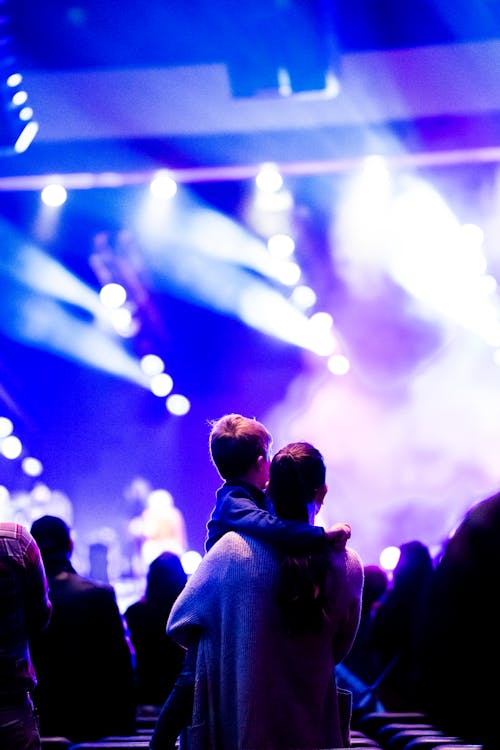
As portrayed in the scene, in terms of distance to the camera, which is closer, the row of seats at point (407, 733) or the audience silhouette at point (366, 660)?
the row of seats at point (407, 733)

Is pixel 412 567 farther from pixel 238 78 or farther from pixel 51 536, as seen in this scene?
pixel 238 78

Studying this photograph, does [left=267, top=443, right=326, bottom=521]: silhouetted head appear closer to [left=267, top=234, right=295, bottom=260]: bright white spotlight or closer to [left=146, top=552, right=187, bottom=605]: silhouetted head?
[left=146, top=552, right=187, bottom=605]: silhouetted head

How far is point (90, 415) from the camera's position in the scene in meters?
10.7

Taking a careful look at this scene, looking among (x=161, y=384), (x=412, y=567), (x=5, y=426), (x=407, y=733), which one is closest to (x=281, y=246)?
(x=161, y=384)

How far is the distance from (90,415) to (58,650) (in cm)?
799

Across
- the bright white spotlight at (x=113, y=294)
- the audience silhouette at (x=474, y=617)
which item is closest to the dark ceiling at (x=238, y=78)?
the bright white spotlight at (x=113, y=294)

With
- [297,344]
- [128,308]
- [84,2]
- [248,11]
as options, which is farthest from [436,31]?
[128,308]

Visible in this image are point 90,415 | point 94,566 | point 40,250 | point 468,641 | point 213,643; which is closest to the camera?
point 468,641

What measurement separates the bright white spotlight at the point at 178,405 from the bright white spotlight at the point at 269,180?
2.78 m

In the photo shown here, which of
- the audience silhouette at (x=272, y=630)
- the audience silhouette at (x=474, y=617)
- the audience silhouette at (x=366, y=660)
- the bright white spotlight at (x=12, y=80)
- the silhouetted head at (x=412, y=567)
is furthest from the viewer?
the bright white spotlight at (x=12, y=80)

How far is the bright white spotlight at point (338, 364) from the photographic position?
10.1 meters

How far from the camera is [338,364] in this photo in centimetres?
1017

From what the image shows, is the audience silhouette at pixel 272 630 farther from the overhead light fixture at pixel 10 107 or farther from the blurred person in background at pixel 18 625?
the overhead light fixture at pixel 10 107

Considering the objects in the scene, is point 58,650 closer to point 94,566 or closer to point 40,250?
point 94,566
